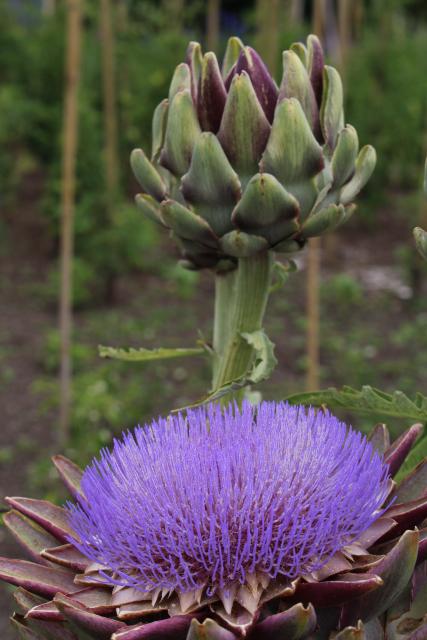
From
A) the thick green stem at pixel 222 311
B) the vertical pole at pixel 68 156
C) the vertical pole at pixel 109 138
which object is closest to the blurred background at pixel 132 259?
the vertical pole at pixel 109 138

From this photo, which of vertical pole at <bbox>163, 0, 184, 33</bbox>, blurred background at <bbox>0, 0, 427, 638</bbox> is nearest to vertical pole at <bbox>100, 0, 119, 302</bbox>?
blurred background at <bbox>0, 0, 427, 638</bbox>

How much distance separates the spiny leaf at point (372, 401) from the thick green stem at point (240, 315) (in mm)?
114

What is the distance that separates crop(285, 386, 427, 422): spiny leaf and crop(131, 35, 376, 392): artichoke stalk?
8 cm

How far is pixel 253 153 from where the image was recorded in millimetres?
674

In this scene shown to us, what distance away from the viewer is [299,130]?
0.66 m

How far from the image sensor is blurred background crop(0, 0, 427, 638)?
2459 millimetres

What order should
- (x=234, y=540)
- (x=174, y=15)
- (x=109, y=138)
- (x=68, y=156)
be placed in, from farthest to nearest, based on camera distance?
(x=174, y=15) < (x=109, y=138) < (x=68, y=156) < (x=234, y=540)

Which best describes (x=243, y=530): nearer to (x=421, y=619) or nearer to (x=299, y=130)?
(x=421, y=619)

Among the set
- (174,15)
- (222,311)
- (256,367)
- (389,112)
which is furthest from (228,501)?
(174,15)

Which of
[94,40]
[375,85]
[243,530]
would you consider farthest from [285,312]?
[243,530]

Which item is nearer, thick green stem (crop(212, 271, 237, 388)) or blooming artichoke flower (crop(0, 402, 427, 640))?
blooming artichoke flower (crop(0, 402, 427, 640))

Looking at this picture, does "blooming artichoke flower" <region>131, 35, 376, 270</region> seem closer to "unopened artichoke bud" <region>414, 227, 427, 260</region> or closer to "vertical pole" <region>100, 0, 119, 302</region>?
"unopened artichoke bud" <region>414, 227, 427, 260</region>

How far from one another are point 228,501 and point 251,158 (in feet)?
0.83

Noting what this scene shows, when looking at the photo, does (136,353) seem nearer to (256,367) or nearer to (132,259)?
(256,367)
